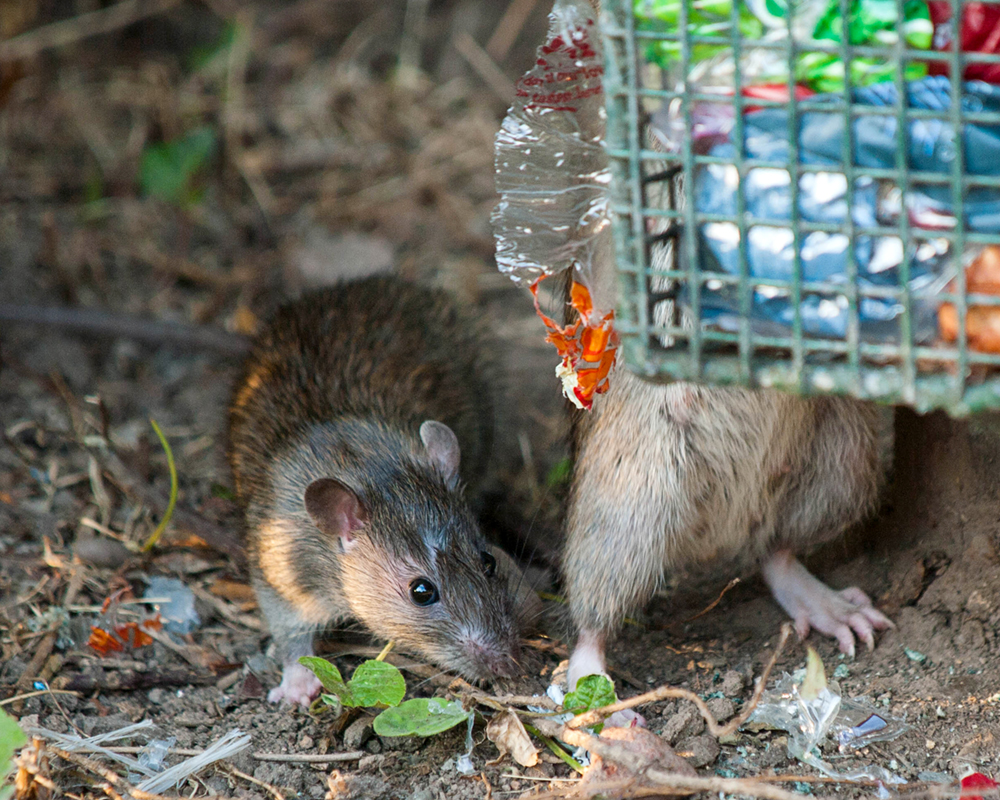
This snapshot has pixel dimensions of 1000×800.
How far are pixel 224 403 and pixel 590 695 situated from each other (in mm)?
2794

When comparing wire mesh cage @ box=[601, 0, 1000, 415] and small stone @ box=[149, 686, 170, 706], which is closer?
wire mesh cage @ box=[601, 0, 1000, 415]

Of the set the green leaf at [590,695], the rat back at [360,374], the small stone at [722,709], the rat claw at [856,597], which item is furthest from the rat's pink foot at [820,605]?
the rat back at [360,374]

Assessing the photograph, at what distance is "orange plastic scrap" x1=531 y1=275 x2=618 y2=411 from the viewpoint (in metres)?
3.12

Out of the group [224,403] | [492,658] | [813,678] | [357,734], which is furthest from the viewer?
[224,403]

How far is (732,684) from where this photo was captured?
364cm

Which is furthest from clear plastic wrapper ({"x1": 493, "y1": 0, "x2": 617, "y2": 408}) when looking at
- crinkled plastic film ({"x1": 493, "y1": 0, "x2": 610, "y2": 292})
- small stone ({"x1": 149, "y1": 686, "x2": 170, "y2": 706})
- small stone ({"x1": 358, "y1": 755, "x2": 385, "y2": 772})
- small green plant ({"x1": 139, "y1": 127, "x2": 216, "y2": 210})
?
small green plant ({"x1": 139, "y1": 127, "x2": 216, "y2": 210})

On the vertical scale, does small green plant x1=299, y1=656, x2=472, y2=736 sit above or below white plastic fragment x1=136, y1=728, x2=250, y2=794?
above

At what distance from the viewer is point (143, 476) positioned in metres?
4.98

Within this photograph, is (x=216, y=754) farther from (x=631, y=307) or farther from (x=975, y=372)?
(x=975, y=372)

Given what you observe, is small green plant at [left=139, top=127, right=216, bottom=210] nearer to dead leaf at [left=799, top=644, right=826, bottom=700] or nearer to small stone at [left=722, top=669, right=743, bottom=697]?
small stone at [left=722, top=669, right=743, bottom=697]

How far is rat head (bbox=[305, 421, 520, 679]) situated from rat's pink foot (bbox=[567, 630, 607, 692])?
194 mm

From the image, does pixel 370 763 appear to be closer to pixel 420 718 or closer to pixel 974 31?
pixel 420 718

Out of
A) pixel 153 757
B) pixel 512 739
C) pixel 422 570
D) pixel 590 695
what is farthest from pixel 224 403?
pixel 590 695

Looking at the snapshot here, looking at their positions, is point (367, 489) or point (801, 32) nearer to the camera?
point (801, 32)
